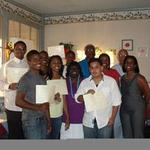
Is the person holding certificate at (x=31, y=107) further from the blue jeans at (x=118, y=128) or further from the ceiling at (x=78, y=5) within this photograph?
the ceiling at (x=78, y=5)

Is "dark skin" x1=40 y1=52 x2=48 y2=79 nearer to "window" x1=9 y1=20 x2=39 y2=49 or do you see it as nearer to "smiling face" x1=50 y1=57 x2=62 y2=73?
"smiling face" x1=50 y1=57 x2=62 y2=73

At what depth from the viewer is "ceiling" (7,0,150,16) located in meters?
4.98

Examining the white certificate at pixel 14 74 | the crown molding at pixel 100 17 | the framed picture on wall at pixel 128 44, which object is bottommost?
the white certificate at pixel 14 74

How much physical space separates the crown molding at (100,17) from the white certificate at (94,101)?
11.6 ft

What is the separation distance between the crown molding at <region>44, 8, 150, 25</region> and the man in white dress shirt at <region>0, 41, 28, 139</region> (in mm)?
3307

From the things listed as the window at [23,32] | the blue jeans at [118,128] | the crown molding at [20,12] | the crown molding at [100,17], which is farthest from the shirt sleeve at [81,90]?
the crown molding at [100,17]

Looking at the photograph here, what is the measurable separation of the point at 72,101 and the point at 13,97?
18.4 inches

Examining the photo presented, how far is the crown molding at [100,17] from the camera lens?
5.47 m

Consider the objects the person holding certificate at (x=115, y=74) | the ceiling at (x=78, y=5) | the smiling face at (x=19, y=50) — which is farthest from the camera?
the ceiling at (x=78, y=5)

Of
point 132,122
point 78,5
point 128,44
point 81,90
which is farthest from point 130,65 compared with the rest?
point 128,44

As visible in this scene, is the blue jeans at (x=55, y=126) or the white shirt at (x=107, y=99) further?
the blue jeans at (x=55, y=126)

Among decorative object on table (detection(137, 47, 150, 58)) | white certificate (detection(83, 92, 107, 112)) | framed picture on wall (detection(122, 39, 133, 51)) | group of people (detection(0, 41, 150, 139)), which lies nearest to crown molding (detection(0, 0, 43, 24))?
framed picture on wall (detection(122, 39, 133, 51))

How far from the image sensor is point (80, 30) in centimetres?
579

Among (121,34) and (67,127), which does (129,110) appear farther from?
(121,34)
